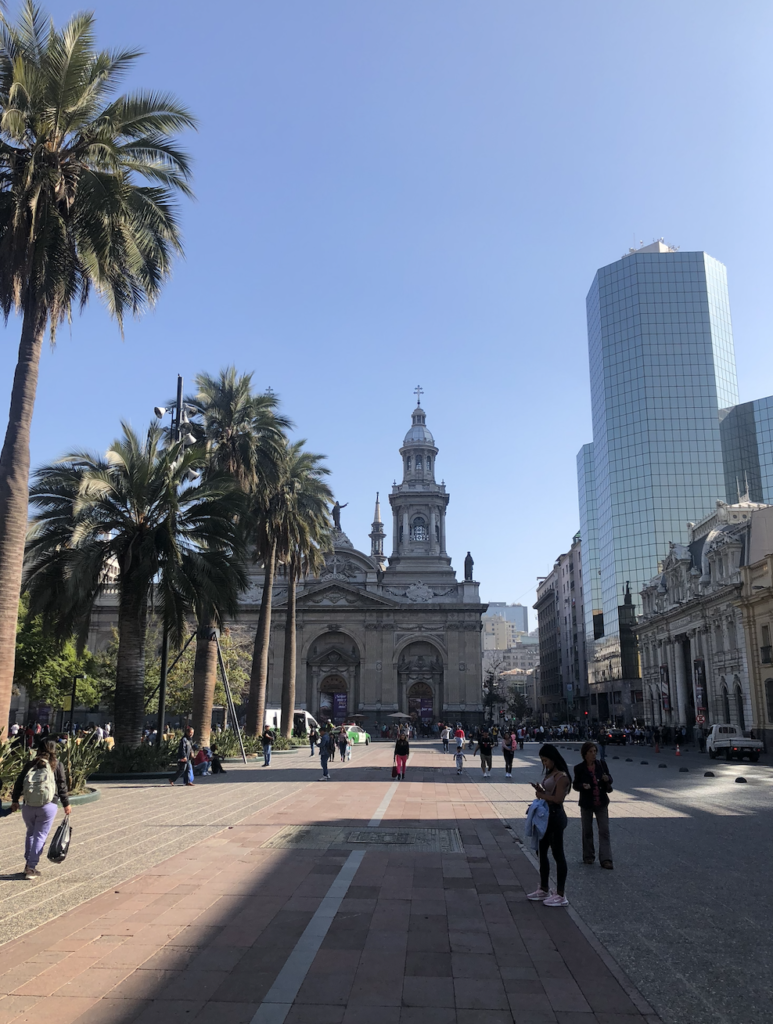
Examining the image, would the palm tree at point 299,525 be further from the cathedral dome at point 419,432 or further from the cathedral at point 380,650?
the cathedral dome at point 419,432

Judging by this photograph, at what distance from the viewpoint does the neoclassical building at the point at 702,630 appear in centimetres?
4475

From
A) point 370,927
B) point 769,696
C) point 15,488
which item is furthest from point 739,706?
point 370,927

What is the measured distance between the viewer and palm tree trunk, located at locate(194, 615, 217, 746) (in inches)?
1085

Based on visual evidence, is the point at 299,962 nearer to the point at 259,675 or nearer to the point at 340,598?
the point at 259,675

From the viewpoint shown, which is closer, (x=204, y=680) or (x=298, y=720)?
(x=204, y=680)

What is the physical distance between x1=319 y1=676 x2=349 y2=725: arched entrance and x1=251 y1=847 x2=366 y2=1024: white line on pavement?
68067 mm

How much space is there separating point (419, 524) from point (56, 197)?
72.2 meters

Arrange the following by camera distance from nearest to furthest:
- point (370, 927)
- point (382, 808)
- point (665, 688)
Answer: point (370, 927)
point (382, 808)
point (665, 688)

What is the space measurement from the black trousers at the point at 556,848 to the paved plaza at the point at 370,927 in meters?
0.31

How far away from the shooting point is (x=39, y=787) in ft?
30.8

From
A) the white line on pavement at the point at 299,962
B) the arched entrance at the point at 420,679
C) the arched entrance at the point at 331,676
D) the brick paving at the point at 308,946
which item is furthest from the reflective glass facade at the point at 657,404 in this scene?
the white line on pavement at the point at 299,962

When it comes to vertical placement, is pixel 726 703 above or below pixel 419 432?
below

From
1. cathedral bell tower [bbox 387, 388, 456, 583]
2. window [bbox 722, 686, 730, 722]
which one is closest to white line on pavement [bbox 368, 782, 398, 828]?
window [bbox 722, 686, 730, 722]

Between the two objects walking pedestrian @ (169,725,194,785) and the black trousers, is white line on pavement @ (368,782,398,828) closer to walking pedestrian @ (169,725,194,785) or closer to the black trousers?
walking pedestrian @ (169,725,194,785)
